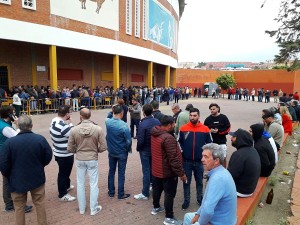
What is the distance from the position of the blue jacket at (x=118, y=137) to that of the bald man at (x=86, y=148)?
0.46m

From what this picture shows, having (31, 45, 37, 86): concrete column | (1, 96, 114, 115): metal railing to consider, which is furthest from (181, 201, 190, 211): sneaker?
(31, 45, 37, 86): concrete column

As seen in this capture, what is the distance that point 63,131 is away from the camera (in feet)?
14.9

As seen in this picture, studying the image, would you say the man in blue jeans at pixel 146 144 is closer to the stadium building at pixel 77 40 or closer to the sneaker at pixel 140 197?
the sneaker at pixel 140 197

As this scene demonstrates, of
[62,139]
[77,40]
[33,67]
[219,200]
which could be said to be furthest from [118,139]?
[33,67]

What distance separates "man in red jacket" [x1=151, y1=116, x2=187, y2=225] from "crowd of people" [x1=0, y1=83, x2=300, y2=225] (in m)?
0.01

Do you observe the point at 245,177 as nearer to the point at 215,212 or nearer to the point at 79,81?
the point at 215,212

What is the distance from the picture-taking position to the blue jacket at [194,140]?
4484mm

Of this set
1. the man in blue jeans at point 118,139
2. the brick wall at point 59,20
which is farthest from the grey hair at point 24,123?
the brick wall at point 59,20

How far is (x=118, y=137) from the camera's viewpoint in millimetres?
4812

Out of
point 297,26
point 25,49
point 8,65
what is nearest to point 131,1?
point 25,49

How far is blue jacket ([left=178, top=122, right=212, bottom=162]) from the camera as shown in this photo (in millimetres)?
4484

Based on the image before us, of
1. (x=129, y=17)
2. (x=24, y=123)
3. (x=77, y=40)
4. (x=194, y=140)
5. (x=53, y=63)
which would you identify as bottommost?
(x=194, y=140)

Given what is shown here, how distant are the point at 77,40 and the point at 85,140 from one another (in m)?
15.2

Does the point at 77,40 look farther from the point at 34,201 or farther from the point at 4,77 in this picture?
the point at 34,201
